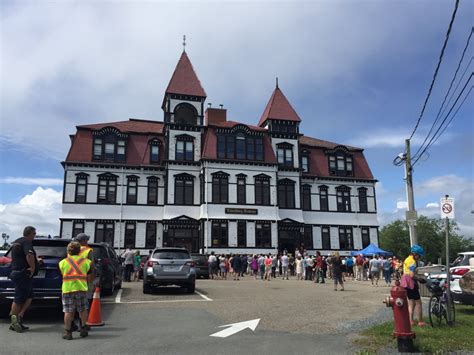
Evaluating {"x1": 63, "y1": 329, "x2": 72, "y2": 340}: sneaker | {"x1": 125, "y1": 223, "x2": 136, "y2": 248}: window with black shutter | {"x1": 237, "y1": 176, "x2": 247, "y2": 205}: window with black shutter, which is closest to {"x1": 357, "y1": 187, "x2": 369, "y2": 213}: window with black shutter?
{"x1": 237, "y1": 176, "x2": 247, "y2": 205}: window with black shutter

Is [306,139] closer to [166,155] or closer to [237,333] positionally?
[166,155]

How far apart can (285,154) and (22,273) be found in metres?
33.0

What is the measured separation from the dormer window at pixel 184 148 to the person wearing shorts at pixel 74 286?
28.8 metres

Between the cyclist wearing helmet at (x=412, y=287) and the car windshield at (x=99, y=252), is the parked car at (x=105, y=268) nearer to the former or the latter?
the car windshield at (x=99, y=252)

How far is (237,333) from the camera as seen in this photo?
8.05 metres

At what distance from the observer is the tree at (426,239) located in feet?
262

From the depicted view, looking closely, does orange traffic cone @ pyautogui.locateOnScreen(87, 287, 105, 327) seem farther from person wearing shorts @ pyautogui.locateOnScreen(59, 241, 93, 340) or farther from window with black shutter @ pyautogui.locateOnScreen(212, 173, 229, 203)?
window with black shutter @ pyautogui.locateOnScreen(212, 173, 229, 203)

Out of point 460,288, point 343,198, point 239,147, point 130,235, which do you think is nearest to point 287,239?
point 343,198

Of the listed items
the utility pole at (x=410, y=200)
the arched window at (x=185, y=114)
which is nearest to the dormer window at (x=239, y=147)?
the arched window at (x=185, y=114)

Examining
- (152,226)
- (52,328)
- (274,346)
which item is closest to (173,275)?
(52,328)

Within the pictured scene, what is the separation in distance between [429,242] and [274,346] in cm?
8191

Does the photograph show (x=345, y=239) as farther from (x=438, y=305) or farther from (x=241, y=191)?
(x=438, y=305)

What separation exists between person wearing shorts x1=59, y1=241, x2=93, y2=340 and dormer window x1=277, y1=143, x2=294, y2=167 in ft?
106

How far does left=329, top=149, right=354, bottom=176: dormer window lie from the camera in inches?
1679
